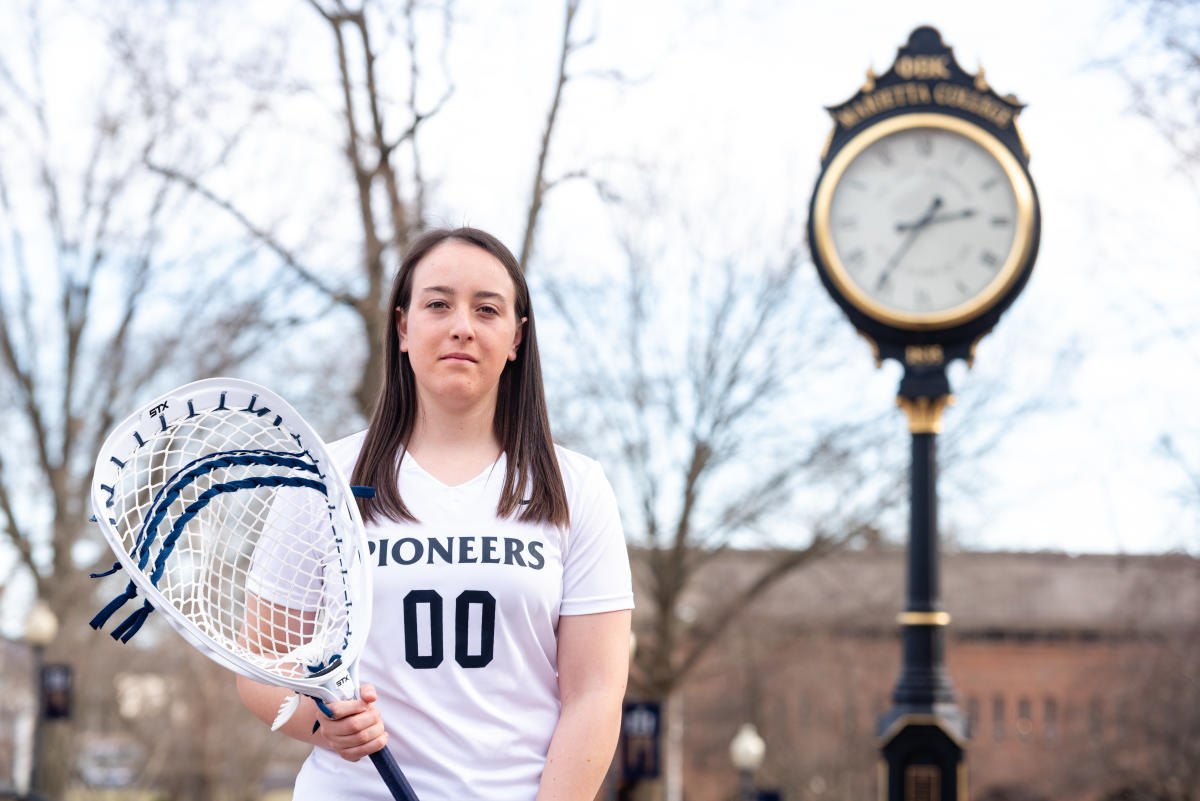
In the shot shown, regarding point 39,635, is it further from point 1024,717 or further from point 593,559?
point 1024,717

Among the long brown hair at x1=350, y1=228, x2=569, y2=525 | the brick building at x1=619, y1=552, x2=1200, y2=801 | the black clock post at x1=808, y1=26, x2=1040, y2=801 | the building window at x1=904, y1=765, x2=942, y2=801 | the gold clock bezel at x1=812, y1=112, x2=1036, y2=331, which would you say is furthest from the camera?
the brick building at x1=619, y1=552, x2=1200, y2=801

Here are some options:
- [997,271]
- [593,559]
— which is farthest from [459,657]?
[997,271]

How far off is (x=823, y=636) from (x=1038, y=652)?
60.4 feet

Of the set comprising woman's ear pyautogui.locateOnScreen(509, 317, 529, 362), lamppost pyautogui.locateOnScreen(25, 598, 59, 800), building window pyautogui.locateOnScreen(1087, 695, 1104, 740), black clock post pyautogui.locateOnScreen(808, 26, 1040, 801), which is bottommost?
woman's ear pyautogui.locateOnScreen(509, 317, 529, 362)

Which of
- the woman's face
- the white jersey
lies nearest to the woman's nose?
the woman's face

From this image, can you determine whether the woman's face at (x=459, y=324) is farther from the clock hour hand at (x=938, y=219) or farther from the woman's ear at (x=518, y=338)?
the clock hour hand at (x=938, y=219)

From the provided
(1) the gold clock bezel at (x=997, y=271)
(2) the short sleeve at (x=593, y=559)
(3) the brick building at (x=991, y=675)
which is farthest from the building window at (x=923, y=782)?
(3) the brick building at (x=991, y=675)

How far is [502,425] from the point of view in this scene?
251 cm

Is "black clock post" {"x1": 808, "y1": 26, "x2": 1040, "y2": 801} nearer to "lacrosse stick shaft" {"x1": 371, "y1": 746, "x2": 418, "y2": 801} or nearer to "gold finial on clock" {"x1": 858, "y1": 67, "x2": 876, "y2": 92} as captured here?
"gold finial on clock" {"x1": 858, "y1": 67, "x2": 876, "y2": 92}

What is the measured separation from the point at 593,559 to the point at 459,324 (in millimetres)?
456

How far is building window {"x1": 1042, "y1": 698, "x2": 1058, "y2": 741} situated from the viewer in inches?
1829

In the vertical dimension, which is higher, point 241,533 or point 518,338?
point 518,338

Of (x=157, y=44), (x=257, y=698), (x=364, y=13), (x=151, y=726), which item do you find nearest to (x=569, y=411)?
(x=157, y=44)

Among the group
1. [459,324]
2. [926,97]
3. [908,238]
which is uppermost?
[926,97]
